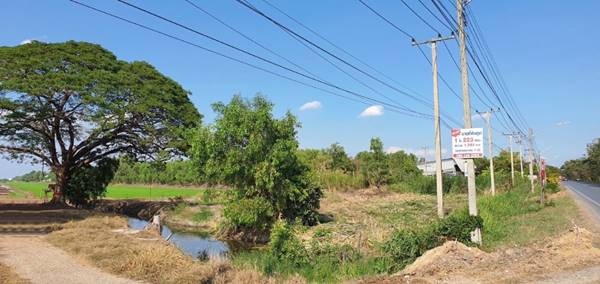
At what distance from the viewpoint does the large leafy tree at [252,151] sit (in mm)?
24516

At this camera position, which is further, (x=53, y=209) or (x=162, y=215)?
(x=162, y=215)

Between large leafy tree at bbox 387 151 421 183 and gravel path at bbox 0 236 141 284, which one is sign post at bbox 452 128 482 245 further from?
large leafy tree at bbox 387 151 421 183

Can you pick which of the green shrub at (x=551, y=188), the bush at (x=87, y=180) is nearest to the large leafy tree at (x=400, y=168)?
the green shrub at (x=551, y=188)

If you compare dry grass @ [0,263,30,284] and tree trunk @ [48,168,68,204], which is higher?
tree trunk @ [48,168,68,204]

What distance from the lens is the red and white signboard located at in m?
16.0

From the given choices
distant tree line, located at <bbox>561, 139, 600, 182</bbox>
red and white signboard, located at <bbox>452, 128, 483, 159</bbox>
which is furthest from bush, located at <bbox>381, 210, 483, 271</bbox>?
distant tree line, located at <bbox>561, 139, 600, 182</bbox>

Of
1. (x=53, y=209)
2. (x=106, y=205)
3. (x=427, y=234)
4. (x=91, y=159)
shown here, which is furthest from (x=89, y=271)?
(x=106, y=205)

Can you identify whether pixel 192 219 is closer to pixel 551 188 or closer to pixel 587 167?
pixel 551 188

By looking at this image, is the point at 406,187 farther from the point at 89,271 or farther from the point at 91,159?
the point at 89,271

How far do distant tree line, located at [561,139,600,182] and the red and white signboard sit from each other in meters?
102

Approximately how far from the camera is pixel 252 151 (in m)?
24.3

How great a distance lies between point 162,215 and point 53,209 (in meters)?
8.12

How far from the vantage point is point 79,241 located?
51.0 feet

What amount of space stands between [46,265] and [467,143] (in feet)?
43.0
